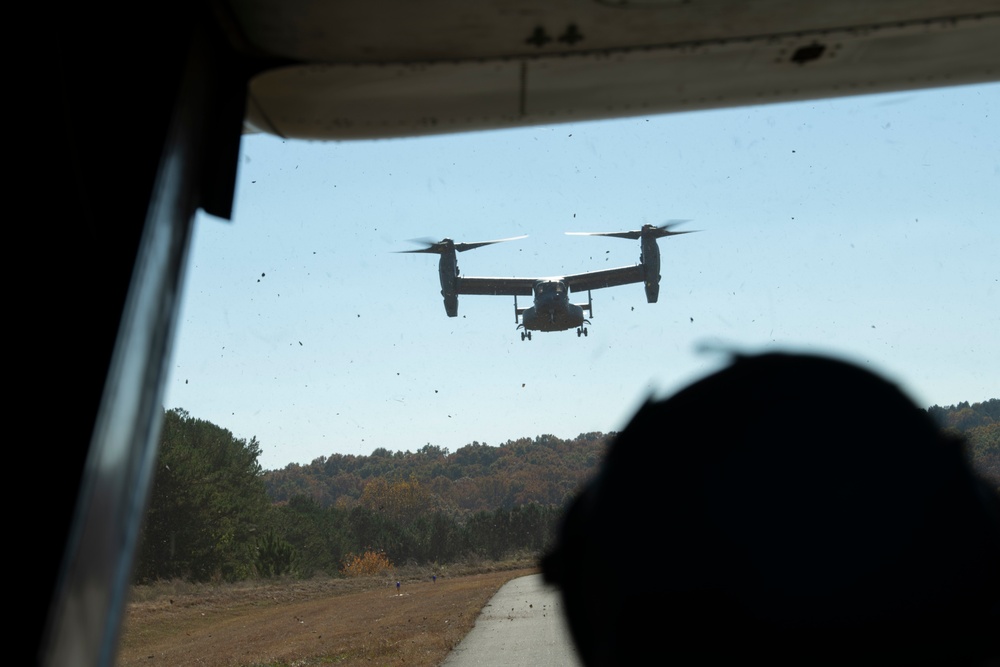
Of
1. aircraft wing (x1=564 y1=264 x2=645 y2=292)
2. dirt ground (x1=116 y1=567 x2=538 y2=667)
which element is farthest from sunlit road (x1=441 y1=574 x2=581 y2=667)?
aircraft wing (x1=564 y1=264 x2=645 y2=292)

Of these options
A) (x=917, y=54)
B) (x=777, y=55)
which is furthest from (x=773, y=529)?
(x=917, y=54)

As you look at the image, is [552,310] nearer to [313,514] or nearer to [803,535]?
[803,535]

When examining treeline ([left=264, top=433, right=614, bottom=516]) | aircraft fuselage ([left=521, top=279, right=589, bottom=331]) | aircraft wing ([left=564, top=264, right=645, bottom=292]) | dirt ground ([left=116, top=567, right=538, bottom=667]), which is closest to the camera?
dirt ground ([left=116, top=567, right=538, bottom=667])

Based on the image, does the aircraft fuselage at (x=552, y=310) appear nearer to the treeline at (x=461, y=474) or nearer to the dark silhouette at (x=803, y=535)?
the treeline at (x=461, y=474)

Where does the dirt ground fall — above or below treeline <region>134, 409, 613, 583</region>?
below

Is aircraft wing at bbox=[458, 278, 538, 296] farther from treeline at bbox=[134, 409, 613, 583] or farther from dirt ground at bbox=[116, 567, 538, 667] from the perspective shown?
dirt ground at bbox=[116, 567, 538, 667]

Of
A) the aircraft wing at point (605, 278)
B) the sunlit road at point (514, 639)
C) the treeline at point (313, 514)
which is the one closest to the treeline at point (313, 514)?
the treeline at point (313, 514)

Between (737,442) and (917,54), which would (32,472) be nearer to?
(737,442)

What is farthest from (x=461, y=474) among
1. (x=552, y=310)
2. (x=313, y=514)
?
(x=552, y=310)
